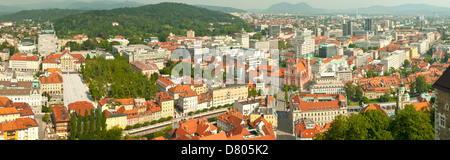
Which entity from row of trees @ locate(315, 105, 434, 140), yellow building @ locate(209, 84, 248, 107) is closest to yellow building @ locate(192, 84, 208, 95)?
yellow building @ locate(209, 84, 248, 107)

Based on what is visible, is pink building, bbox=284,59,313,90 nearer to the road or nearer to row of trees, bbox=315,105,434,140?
the road

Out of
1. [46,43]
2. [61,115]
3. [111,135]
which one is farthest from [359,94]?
[46,43]

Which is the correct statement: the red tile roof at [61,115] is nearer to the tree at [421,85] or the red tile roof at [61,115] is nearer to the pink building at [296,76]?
the pink building at [296,76]

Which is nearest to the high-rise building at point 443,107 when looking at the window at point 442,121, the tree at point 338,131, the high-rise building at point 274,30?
the window at point 442,121

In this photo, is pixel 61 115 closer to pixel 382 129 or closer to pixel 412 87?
pixel 382 129
